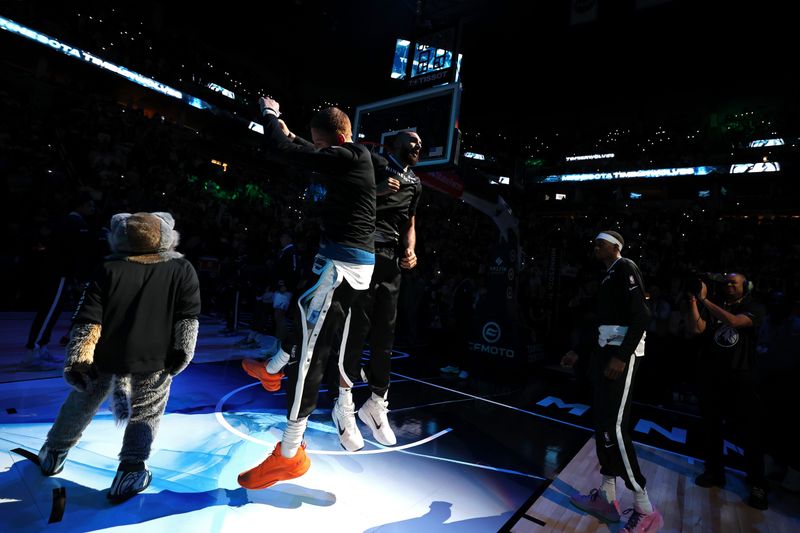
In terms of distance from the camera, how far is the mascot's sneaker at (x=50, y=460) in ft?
8.34

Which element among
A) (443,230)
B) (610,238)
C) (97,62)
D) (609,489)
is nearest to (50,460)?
(609,489)

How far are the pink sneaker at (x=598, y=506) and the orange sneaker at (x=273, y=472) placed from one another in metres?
2.11

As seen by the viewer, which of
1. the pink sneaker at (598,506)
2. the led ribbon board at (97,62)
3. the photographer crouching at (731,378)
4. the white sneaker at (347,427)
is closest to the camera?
A: the white sneaker at (347,427)

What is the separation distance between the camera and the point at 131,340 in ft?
7.84

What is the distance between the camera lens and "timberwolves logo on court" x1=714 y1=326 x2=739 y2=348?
3640 millimetres

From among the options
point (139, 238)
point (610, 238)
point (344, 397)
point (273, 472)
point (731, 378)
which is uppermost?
point (610, 238)

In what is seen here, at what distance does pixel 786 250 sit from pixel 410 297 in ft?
52.0

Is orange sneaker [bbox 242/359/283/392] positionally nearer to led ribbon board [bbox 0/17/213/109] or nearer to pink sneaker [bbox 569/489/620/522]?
pink sneaker [bbox 569/489/620/522]

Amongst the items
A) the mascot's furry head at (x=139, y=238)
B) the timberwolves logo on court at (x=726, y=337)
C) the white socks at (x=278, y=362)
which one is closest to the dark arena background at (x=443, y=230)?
the timberwolves logo on court at (x=726, y=337)

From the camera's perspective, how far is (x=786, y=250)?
16.1 metres

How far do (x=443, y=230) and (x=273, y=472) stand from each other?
19.8 m

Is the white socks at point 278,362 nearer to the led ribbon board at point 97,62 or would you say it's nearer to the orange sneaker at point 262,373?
the orange sneaker at point 262,373

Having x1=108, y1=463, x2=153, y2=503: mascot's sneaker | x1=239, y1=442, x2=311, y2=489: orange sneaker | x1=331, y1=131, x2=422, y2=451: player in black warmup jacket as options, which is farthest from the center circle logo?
x1=108, y1=463, x2=153, y2=503: mascot's sneaker

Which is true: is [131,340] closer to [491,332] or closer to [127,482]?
[127,482]
